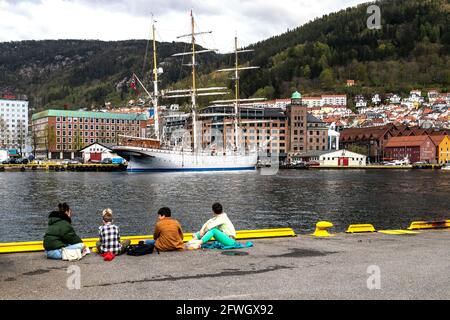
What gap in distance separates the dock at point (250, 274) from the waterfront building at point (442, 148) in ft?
561

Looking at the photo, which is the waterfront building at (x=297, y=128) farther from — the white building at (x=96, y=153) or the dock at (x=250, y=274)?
the dock at (x=250, y=274)

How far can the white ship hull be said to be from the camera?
373 ft

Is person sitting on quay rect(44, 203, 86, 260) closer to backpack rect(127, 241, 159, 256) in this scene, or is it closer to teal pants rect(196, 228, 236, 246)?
backpack rect(127, 241, 159, 256)

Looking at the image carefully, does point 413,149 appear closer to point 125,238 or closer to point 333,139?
point 333,139

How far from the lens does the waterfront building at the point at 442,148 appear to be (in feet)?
568

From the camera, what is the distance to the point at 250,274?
11.5 m

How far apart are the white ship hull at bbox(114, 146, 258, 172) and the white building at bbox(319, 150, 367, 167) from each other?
31497 millimetres

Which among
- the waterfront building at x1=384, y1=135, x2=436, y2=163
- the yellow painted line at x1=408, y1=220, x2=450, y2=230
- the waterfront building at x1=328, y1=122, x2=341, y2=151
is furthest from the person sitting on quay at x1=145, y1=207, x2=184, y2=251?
the waterfront building at x1=328, y1=122, x2=341, y2=151

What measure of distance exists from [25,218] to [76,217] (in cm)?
315

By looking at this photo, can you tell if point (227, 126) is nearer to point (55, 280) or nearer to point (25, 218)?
point (25, 218)

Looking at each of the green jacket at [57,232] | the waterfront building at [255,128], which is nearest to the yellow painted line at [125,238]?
the green jacket at [57,232]

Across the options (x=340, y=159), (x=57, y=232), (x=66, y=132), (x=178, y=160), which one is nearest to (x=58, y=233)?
(x=57, y=232)

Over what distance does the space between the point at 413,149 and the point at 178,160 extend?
8791 cm
